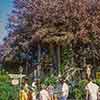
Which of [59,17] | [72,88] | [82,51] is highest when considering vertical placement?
[59,17]

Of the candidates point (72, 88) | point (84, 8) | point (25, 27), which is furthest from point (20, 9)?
point (72, 88)

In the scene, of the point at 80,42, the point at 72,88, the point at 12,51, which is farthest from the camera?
the point at 12,51

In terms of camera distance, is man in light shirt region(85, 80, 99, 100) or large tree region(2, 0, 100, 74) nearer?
man in light shirt region(85, 80, 99, 100)

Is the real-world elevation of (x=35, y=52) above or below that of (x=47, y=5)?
below

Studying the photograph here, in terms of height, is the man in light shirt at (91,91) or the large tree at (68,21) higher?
the large tree at (68,21)

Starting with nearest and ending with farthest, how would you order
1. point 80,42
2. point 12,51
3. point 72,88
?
point 72,88 < point 80,42 < point 12,51

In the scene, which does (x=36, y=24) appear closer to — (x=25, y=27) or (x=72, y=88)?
(x=25, y=27)

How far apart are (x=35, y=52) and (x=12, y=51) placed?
6.77ft

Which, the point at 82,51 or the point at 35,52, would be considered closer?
the point at 82,51

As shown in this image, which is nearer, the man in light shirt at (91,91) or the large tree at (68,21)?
the man in light shirt at (91,91)

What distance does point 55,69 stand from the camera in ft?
138

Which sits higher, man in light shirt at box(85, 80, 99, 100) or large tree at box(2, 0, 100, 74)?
large tree at box(2, 0, 100, 74)

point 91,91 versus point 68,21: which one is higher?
point 68,21

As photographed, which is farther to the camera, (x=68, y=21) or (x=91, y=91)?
(x=68, y=21)
